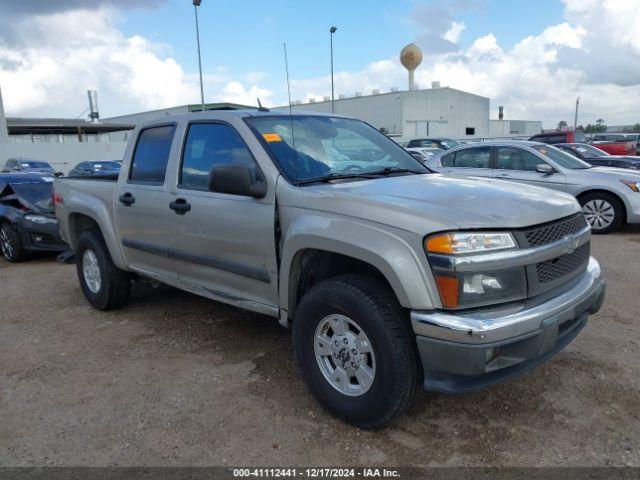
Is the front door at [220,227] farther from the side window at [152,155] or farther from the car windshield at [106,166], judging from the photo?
the car windshield at [106,166]

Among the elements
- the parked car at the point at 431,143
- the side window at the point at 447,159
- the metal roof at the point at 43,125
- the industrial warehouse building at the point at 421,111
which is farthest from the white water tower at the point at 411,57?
the side window at the point at 447,159

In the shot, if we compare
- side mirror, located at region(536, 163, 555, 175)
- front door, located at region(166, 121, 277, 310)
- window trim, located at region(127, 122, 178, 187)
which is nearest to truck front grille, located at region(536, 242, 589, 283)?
front door, located at region(166, 121, 277, 310)

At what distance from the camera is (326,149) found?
3854mm

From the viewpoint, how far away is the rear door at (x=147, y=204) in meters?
4.35

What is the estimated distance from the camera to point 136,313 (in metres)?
5.36

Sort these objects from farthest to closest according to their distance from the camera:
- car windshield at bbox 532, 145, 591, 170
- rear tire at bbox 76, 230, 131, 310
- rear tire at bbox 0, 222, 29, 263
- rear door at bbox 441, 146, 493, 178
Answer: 1. rear door at bbox 441, 146, 493, 178
2. car windshield at bbox 532, 145, 591, 170
3. rear tire at bbox 0, 222, 29, 263
4. rear tire at bbox 76, 230, 131, 310

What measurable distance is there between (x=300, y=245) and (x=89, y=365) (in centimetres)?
214

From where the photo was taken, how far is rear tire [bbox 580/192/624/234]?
28.5ft

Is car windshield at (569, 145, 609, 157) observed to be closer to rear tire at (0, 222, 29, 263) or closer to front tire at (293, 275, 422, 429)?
front tire at (293, 275, 422, 429)

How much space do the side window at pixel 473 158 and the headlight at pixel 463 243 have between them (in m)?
7.45

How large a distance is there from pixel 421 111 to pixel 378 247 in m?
54.5

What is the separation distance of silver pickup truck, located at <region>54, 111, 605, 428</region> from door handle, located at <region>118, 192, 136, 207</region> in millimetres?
55

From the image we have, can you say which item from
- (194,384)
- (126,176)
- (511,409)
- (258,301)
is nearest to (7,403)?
(194,384)

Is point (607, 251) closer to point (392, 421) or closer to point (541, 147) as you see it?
point (541, 147)
